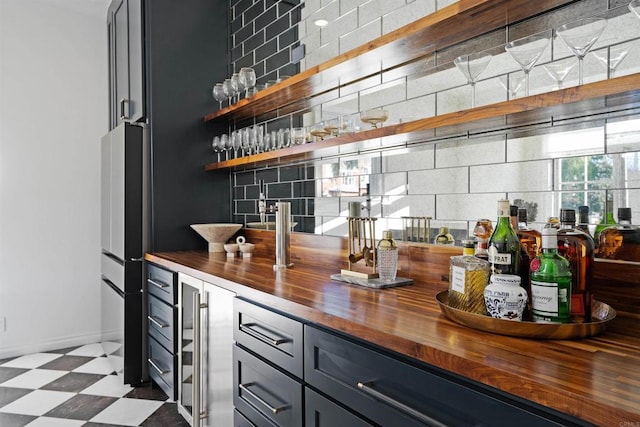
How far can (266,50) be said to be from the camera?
2.86m

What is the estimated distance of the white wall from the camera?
3.46 m

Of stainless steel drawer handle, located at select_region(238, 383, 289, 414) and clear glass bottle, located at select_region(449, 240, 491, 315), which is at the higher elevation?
clear glass bottle, located at select_region(449, 240, 491, 315)

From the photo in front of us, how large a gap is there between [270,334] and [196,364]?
0.76 meters

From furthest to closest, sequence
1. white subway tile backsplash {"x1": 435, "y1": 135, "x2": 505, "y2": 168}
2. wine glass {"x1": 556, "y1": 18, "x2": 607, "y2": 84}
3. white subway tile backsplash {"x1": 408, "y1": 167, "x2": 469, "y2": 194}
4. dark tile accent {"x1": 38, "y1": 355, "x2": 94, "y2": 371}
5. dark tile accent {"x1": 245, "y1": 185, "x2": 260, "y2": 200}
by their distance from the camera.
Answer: dark tile accent {"x1": 38, "y1": 355, "x2": 94, "y2": 371} → dark tile accent {"x1": 245, "y1": 185, "x2": 260, "y2": 200} → white subway tile backsplash {"x1": 408, "y1": 167, "x2": 469, "y2": 194} → white subway tile backsplash {"x1": 435, "y1": 135, "x2": 505, "y2": 168} → wine glass {"x1": 556, "y1": 18, "x2": 607, "y2": 84}

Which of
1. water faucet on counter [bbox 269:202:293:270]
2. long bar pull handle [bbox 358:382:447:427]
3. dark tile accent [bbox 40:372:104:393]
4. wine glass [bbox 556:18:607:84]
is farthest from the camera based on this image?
dark tile accent [bbox 40:372:104:393]

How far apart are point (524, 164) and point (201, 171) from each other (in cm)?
218

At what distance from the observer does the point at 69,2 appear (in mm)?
3568

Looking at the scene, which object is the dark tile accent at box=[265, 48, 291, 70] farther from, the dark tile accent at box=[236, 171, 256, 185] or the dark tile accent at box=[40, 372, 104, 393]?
the dark tile accent at box=[40, 372, 104, 393]

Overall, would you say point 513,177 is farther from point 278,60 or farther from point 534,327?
point 278,60

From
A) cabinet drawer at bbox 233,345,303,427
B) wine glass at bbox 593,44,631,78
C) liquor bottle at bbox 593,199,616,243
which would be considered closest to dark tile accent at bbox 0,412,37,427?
cabinet drawer at bbox 233,345,303,427

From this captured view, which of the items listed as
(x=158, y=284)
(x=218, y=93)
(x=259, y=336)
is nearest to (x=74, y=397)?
(x=158, y=284)

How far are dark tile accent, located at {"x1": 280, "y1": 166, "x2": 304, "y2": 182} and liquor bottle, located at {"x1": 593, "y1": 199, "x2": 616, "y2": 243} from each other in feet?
5.15

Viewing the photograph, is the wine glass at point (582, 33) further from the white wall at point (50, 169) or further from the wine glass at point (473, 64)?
the white wall at point (50, 169)

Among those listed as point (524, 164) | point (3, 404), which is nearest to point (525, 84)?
point (524, 164)
